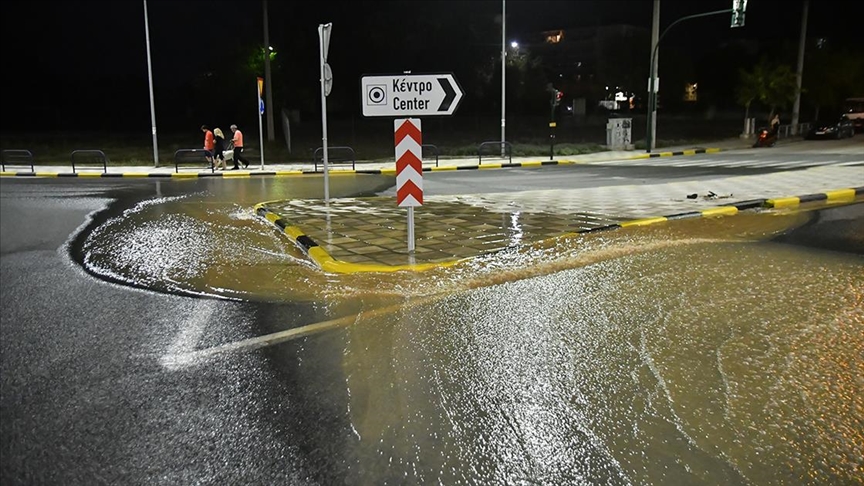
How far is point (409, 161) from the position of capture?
29.9 feet

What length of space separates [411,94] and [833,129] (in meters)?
41.3

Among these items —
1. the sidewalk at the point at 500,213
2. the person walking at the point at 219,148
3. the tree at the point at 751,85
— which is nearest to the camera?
the sidewalk at the point at 500,213

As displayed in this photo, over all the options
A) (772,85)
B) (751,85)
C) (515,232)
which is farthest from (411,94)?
(751,85)

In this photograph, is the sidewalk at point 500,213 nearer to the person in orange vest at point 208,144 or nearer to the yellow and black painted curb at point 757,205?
the yellow and black painted curb at point 757,205

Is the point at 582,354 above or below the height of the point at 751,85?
below

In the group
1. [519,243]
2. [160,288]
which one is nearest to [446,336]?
[160,288]

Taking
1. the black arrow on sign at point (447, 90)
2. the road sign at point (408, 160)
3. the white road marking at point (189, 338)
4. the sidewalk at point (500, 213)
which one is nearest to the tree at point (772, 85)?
the sidewalk at point (500, 213)

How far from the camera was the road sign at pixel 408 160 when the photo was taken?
899 cm

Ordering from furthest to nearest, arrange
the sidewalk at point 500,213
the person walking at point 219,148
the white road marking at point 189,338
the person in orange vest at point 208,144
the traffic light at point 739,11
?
the traffic light at point 739,11 → the person walking at point 219,148 → the person in orange vest at point 208,144 → the sidewalk at point 500,213 → the white road marking at point 189,338

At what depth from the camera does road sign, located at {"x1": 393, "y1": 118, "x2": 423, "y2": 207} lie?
8992mm

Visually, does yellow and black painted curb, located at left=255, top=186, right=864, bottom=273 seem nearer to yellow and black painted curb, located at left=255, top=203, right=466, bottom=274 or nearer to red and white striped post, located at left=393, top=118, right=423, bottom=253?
yellow and black painted curb, located at left=255, top=203, right=466, bottom=274

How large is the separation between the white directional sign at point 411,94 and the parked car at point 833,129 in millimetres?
40761

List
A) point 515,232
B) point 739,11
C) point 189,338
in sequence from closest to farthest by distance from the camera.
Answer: point 189,338 < point 515,232 < point 739,11

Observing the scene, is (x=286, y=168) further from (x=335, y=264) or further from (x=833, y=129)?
(x=833, y=129)
